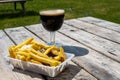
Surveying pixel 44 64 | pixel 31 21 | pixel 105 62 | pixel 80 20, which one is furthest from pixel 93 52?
pixel 31 21

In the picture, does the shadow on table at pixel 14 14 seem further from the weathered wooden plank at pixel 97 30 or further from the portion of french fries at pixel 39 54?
the portion of french fries at pixel 39 54

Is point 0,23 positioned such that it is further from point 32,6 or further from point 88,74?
point 88,74

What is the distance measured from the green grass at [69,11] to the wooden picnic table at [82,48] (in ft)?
12.8

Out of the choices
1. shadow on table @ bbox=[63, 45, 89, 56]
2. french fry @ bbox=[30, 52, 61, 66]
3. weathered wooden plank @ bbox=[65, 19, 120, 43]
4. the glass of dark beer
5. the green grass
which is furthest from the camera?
the green grass

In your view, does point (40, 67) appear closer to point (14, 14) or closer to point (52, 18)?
point (52, 18)

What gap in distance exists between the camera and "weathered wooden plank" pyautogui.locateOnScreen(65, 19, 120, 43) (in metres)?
1.96

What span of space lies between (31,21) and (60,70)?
5.27 m

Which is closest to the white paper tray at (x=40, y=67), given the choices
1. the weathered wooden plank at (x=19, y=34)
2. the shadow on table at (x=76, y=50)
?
the shadow on table at (x=76, y=50)

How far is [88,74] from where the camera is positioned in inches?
52.1

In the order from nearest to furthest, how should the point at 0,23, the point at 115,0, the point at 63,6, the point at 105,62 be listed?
the point at 105,62 < the point at 0,23 < the point at 63,6 < the point at 115,0

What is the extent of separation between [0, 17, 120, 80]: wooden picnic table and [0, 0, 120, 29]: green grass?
3.90m

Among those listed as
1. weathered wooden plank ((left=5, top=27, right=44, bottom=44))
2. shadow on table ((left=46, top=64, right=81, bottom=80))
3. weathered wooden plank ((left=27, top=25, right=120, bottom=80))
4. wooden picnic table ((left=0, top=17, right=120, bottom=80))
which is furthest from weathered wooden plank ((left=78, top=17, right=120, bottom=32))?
shadow on table ((left=46, top=64, right=81, bottom=80))

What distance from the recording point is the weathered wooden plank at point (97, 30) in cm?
196

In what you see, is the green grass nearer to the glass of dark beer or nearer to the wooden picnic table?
the wooden picnic table
